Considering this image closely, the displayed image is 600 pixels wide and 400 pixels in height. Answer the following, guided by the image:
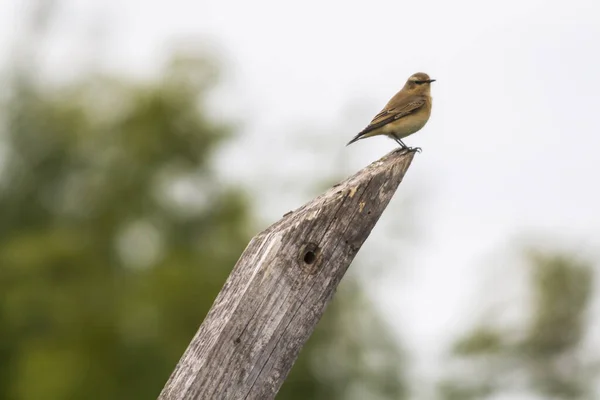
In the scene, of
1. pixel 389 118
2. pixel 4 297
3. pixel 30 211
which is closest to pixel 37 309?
pixel 4 297

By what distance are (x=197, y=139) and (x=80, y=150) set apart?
11.2 feet

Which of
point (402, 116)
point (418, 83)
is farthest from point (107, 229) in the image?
point (402, 116)

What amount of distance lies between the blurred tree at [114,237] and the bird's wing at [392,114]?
63.5ft

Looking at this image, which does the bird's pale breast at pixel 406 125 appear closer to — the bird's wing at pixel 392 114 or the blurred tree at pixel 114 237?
the bird's wing at pixel 392 114

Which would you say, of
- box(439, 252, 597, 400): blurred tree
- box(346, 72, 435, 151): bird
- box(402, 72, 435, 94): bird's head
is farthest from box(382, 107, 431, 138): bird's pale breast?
box(439, 252, 597, 400): blurred tree

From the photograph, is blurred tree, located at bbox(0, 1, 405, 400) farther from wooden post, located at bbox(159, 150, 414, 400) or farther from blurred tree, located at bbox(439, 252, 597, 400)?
wooden post, located at bbox(159, 150, 414, 400)

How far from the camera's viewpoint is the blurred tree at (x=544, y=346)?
27812mm

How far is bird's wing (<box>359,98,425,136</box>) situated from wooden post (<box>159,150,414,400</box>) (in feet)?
21.9

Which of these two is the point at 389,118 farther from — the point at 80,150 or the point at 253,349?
the point at 80,150

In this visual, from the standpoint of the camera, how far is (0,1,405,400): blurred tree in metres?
32.0

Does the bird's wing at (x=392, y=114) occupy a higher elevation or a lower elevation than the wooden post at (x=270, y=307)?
higher

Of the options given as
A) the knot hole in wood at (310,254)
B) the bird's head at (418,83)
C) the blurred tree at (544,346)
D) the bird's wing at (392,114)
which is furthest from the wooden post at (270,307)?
the blurred tree at (544,346)

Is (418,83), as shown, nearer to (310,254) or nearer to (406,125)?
(406,125)

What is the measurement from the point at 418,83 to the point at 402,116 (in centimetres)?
109
